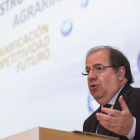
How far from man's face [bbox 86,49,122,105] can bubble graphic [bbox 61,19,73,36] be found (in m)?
0.81

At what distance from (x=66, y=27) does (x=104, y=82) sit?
0.93 m

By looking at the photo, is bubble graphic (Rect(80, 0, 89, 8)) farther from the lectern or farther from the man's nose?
the lectern

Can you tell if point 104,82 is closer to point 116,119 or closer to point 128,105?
point 128,105

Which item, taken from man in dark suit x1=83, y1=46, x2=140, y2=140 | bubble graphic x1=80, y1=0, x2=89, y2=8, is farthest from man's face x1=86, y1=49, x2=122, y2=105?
bubble graphic x1=80, y1=0, x2=89, y2=8

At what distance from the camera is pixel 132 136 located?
182cm

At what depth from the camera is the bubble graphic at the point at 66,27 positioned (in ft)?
10.3

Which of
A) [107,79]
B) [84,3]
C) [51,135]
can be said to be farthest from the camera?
[84,3]

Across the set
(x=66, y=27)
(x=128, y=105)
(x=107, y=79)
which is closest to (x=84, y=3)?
(x=66, y=27)

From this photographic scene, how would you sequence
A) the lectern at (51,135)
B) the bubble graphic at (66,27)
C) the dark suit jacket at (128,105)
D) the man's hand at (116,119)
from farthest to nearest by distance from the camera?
the bubble graphic at (66,27) < the dark suit jacket at (128,105) < the man's hand at (116,119) < the lectern at (51,135)

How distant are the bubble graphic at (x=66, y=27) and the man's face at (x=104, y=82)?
0.81 meters

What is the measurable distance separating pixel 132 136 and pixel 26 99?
1678mm

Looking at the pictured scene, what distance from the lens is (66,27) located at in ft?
10.3

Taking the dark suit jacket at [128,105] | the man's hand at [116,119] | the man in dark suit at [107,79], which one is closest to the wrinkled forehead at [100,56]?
the man in dark suit at [107,79]

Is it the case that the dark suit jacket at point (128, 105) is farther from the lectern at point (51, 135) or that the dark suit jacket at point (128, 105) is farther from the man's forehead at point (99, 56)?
the lectern at point (51, 135)
